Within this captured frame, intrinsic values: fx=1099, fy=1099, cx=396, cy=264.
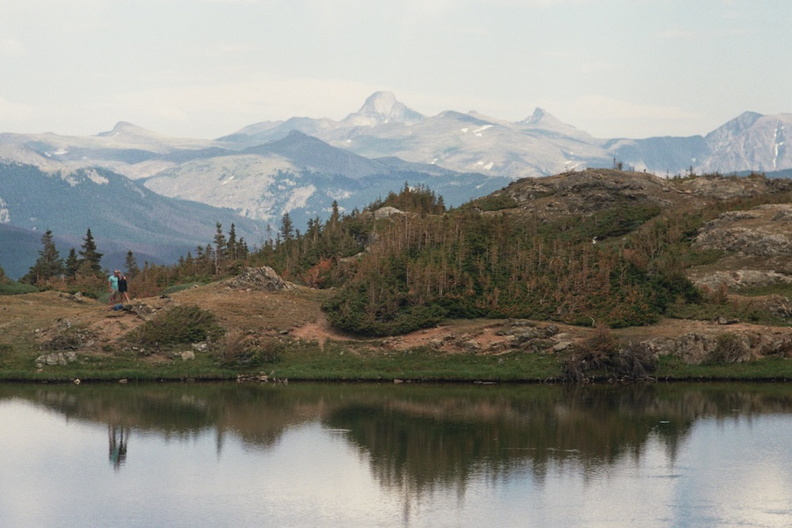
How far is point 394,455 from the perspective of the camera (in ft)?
152

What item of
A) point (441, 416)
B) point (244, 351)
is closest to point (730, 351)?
point (441, 416)

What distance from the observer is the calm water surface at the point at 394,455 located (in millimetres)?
36812

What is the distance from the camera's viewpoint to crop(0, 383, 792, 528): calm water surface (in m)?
36.8

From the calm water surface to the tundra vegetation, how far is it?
269 inches

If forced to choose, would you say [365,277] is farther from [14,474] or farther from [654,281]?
[14,474]

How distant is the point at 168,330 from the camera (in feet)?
236

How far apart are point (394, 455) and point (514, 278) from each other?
3471 cm

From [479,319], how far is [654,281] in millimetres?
13084

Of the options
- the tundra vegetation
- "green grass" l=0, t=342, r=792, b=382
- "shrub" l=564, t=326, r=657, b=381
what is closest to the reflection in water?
"green grass" l=0, t=342, r=792, b=382

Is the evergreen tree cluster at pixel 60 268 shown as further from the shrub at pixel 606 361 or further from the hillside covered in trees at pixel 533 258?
the shrub at pixel 606 361

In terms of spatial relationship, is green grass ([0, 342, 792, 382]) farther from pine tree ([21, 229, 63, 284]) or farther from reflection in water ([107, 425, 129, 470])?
pine tree ([21, 229, 63, 284])

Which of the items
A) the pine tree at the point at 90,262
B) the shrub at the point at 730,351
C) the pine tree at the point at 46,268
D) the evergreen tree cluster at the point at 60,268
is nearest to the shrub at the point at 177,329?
the shrub at the point at 730,351

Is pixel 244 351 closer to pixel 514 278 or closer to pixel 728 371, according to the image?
pixel 514 278

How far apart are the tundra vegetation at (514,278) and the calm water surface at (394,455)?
269 inches
